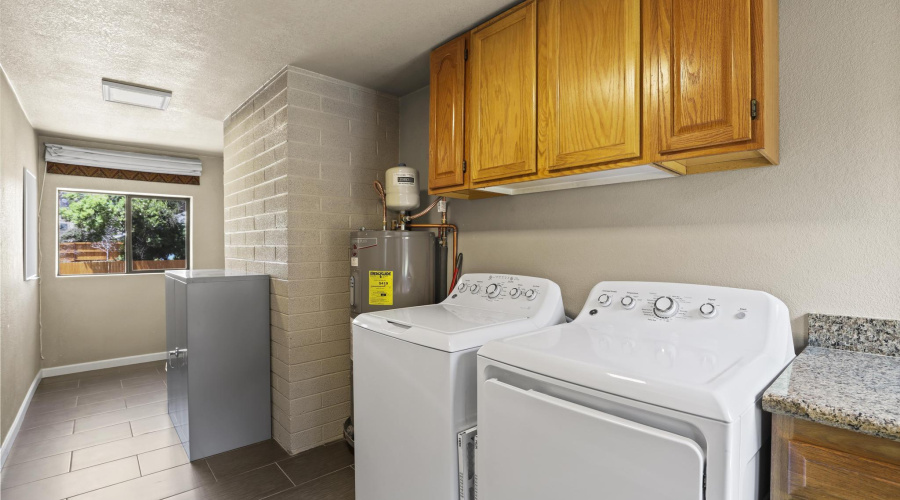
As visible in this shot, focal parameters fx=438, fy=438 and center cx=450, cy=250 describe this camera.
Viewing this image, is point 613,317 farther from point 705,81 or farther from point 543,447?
point 705,81

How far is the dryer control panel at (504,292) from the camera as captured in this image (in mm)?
1923

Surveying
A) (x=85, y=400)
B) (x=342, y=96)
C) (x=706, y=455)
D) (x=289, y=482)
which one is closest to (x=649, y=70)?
(x=706, y=455)

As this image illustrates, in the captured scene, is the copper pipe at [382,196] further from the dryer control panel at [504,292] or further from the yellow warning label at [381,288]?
the dryer control panel at [504,292]

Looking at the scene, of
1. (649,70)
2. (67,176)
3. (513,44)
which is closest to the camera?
(649,70)

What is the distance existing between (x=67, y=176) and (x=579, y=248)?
488 centimetres

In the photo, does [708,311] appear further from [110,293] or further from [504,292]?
[110,293]

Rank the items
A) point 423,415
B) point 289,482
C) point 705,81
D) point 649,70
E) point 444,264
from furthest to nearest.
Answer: point 444,264
point 289,482
point 423,415
point 649,70
point 705,81

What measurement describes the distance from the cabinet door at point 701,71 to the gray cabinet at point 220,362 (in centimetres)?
246

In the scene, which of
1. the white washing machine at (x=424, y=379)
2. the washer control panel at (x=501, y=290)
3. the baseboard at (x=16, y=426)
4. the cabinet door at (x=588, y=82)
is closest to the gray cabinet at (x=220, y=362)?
the baseboard at (x=16, y=426)

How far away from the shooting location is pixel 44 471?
239 cm

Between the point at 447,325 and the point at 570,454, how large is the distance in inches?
26.6

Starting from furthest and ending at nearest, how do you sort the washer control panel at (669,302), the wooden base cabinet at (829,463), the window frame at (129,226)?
the window frame at (129,226), the washer control panel at (669,302), the wooden base cabinet at (829,463)

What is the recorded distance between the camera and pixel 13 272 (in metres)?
2.91

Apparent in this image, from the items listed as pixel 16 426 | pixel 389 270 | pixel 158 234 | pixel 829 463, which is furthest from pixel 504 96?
pixel 158 234
